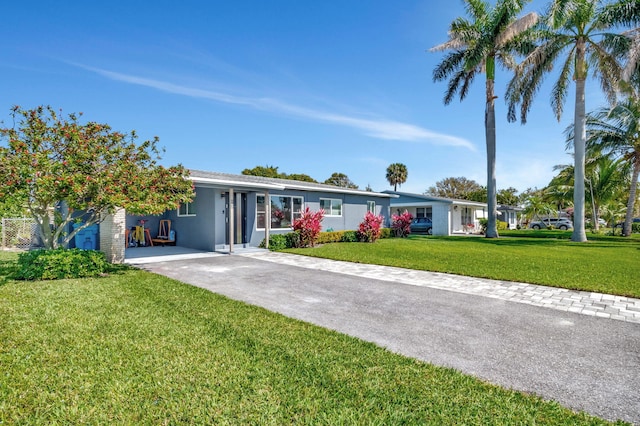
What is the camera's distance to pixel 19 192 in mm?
6359

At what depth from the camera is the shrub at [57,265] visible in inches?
276

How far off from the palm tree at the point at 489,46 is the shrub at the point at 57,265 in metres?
20.9

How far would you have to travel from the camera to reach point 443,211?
84.4ft

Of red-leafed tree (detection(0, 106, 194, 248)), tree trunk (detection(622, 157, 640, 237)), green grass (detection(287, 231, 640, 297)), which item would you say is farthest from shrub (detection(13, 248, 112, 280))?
tree trunk (detection(622, 157, 640, 237))

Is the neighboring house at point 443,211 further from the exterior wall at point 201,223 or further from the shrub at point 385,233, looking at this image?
the exterior wall at point 201,223

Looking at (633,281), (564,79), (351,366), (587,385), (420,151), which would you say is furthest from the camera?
(420,151)

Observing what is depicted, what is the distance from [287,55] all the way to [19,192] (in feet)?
33.7

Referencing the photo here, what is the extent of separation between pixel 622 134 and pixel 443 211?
12331 mm

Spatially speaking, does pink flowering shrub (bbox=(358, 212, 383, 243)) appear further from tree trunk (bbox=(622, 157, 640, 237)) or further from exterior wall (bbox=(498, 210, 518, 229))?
exterior wall (bbox=(498, 210, 518, 229))

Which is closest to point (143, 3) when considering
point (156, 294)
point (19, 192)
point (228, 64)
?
point (228, 64)

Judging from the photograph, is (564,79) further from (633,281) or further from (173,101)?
(173,101)

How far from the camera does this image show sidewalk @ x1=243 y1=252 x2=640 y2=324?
Result: 5.48 metres

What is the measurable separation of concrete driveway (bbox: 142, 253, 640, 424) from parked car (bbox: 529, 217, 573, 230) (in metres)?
33.7

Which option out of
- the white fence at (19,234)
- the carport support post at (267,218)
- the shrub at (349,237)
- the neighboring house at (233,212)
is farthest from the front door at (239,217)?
the white fence at (19,234)
